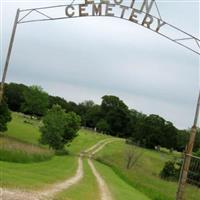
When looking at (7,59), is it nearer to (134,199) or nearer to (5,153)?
(134,199)

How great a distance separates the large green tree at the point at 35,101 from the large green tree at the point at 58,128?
172 feet

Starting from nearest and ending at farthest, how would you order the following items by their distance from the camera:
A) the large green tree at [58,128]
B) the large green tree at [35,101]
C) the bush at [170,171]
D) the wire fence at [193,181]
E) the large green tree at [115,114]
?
the wire fence at [193,181] < the bush at [170,171] < the large green tree at [58,128] < the large green tree at [35,101] < the large green tree at [115,114]

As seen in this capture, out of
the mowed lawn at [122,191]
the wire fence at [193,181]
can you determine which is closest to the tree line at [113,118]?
the mowed lawn at [122,191]

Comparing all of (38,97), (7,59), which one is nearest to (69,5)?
(7,59)

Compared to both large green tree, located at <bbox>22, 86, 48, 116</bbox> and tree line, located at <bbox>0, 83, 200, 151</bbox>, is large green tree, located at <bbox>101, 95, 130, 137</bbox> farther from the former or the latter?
large green tree, located at <bbox>22, 86, 48, 116</bbox>

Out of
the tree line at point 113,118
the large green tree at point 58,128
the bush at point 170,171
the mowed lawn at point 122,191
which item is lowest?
the mowed lawn at point 122,191

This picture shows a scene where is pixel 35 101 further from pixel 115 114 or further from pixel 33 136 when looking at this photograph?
pixel 33 136

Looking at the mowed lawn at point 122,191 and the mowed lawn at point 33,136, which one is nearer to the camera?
the mowed lawn at point 122,191

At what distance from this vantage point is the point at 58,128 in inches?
3413

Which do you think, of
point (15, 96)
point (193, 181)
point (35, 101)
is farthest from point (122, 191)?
point (15, 96)

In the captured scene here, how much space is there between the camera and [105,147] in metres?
111

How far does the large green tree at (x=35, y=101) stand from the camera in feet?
485

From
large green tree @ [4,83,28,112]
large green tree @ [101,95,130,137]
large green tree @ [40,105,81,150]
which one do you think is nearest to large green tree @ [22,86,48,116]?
large green tree @ [4,83,28,112]

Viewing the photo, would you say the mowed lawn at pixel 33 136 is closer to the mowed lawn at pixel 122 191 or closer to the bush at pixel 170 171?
the bush at pixel 170 171
